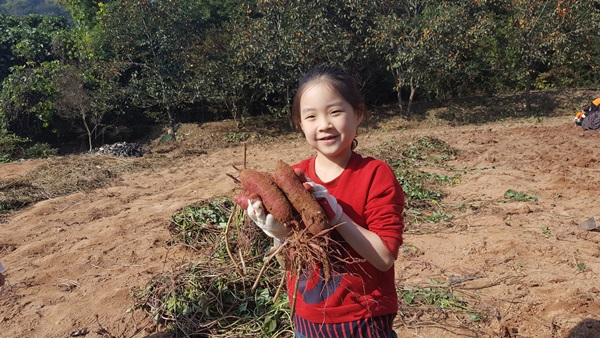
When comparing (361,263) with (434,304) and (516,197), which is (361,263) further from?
(516,197)

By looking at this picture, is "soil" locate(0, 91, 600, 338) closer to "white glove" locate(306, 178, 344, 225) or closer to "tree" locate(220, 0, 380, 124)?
"white glove" locate(306, 178, 344, 225)

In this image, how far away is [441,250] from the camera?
13.3ft

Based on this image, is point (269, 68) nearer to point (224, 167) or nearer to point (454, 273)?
point (224, 167)

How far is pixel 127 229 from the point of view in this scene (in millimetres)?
5098

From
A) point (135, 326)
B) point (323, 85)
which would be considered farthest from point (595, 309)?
point (135, 326)

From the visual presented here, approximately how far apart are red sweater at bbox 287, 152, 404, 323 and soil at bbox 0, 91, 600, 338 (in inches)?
66.5

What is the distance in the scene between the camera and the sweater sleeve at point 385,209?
1.20 m

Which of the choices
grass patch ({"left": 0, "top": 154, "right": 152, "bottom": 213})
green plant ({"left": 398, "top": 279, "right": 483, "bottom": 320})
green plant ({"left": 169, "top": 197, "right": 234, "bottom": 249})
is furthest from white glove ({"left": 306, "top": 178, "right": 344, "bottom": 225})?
grass patch ({"left": 0, "top": 154, "right": 152, "bottom": 213})

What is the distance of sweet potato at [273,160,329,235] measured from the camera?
3.69ft

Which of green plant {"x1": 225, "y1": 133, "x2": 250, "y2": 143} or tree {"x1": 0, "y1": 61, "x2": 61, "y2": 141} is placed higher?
tree {"x1": 0, "y1": 61, "x2": 61, "y2": 141}

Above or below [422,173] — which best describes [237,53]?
above

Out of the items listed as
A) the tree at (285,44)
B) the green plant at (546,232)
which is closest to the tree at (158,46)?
the tree at (285,44)

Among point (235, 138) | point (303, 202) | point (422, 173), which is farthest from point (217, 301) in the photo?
point (235, 138)

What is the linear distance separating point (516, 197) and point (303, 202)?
5231 mm
